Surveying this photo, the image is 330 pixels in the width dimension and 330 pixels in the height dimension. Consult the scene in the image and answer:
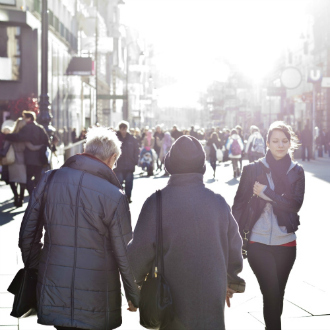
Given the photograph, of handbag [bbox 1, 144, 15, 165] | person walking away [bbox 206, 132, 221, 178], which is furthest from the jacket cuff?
person walking away [bbox 206, 132, 221, 178]

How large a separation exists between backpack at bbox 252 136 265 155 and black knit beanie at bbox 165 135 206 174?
17.3m

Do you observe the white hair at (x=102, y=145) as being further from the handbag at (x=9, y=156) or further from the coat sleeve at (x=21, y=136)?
the handbag at (x=9, y=156)

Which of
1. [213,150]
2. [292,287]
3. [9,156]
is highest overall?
[9,156]

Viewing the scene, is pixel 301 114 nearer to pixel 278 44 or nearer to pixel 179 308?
pixel 278 44

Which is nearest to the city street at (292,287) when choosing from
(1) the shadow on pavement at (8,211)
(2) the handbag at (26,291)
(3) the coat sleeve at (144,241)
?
(1) the shadow on pavement at (8,211)

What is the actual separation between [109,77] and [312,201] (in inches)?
2441

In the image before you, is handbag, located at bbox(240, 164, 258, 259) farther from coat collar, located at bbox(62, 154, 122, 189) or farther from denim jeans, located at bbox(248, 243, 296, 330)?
coat collar, located at bbox(62, 154, 122, 189)

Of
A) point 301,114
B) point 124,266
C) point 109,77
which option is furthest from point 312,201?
point 109,77

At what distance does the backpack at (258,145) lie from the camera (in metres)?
21.3

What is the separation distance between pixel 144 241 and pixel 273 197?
5.16 ft

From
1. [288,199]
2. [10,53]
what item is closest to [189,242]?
[288,199]

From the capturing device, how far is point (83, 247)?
433cm

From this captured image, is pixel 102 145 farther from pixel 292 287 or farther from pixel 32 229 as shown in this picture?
pixel 292 287

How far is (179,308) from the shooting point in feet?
13.3
